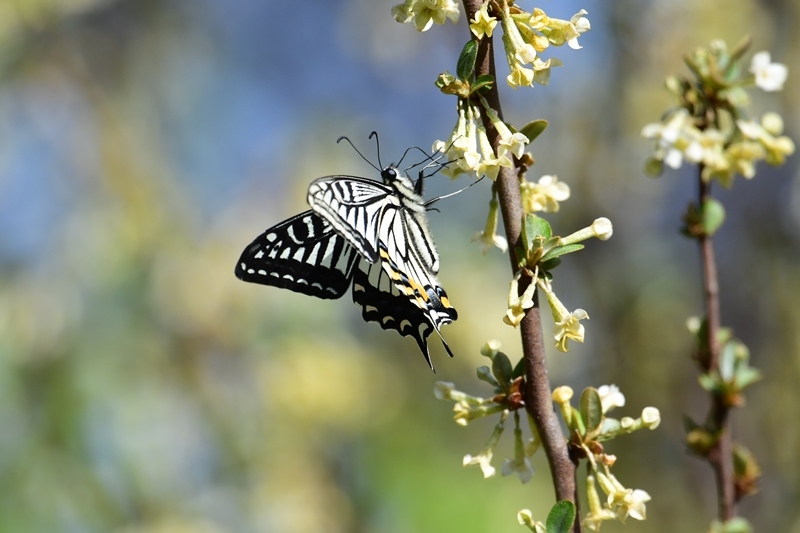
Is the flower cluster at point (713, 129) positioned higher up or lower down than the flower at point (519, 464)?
higher up

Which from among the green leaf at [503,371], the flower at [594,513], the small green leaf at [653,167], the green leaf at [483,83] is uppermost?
the small green leaf at [653,167]

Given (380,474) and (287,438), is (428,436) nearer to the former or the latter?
(380,474)

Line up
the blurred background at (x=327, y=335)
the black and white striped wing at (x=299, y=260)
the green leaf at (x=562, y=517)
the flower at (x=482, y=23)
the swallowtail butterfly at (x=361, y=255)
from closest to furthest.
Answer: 1. the green leaf at (x=562, y=517)
2. the flower at (x=482, y=23)
3. the swallowtail butterfly at (x=361, y=255)
4. the black and white striped wing at (x=299, y=260)
5. the blurred background at (x=327, y=335)

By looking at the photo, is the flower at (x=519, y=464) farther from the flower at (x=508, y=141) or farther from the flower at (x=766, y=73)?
the flower at (x=766, y=73)

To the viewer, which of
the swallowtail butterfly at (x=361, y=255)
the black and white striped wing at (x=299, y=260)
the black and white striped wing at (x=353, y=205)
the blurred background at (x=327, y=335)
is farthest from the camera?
the blurred background at (x=327, y=335)

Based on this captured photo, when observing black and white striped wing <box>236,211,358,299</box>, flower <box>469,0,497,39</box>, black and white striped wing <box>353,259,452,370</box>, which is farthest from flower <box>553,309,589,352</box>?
black and white striped wing <box>236,211,358,299</box>

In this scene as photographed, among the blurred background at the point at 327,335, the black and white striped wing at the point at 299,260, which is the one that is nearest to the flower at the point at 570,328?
the black and white striped wing at the point at 299,260
